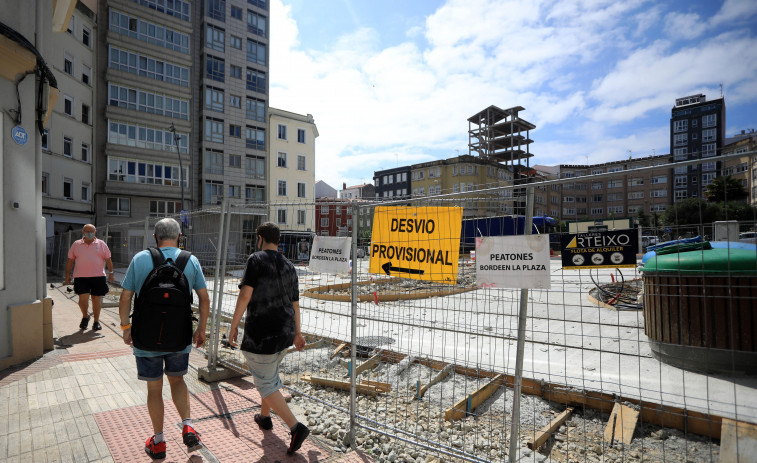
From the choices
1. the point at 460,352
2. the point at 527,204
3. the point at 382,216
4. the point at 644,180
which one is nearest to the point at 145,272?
the point at 382,216

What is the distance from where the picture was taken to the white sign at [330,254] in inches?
172

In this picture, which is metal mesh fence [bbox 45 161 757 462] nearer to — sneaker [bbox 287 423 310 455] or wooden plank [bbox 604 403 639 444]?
wooden plank [bbox 604 403 639 444]

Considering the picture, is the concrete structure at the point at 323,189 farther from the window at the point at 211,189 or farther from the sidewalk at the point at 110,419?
the sidewalk at the point at 110,419

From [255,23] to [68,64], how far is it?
62.7ft

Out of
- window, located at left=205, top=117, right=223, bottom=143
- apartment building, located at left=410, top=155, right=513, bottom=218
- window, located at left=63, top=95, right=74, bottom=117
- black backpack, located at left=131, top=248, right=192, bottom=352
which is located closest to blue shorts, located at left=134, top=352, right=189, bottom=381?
black backpack, located at left=131, top=248, right=192, bottom=352

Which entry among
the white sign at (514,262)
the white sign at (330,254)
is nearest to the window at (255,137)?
the white sign at (330,254)

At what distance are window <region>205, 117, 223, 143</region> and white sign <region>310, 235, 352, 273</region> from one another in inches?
1442

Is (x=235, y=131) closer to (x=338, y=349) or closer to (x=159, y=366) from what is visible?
(x=338, y=349)

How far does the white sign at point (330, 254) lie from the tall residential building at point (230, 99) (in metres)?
33.0

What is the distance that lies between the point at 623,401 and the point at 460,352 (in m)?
2.67

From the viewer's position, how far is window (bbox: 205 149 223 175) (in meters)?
36.9

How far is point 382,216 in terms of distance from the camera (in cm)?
423

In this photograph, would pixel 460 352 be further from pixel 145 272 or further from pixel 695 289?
pixel 145 272

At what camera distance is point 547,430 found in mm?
4035
